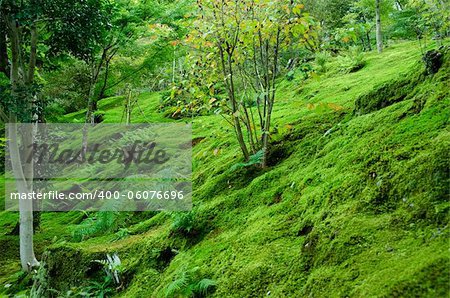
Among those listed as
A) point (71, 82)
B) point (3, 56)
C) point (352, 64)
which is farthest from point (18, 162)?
point (71, 82)

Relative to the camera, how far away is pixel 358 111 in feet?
13.3

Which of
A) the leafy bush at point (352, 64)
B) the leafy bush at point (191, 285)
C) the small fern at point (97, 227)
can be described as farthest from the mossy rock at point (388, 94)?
the leafy bush at point (352, 64)

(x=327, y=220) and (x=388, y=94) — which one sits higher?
(x=388, y=94)

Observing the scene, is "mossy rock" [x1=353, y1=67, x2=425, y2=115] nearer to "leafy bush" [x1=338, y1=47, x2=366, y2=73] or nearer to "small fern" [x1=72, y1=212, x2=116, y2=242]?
"small fern" [x1=72, y1=212, x2=116, y2=242]

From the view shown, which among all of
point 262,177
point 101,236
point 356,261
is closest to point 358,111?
point 262,177

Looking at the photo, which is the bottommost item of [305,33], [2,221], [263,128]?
[2,221]

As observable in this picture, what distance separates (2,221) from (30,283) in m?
4.89

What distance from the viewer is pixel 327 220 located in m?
2.49

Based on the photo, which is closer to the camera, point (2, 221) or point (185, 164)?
point (185, 164)

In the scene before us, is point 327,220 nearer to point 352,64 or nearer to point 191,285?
point 191,285

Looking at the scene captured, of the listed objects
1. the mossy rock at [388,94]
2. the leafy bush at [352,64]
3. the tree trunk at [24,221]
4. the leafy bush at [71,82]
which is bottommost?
the tree trunk at [24,221]

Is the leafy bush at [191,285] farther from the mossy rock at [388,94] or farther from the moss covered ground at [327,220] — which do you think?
the mossy rock at [388,94]

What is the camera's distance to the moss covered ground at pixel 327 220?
6.13 ft

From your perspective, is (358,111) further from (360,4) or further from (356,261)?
(360,4)
